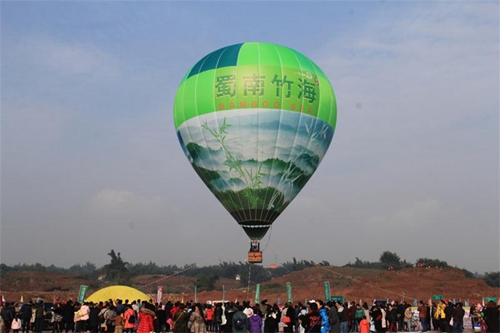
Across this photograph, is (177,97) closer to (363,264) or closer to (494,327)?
(494,327)

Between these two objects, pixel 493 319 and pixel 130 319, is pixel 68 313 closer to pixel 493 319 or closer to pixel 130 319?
pixel 130 319

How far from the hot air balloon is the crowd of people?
9216 mm

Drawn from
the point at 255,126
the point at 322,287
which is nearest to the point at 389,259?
the point at 322,287

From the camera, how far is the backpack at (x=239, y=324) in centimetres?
1875

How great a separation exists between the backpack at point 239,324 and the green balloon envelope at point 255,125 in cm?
1730

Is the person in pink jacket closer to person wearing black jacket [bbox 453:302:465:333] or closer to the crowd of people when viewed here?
the crowd of people

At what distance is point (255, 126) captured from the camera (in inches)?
1375

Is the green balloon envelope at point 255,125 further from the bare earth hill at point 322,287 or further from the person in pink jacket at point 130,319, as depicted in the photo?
the bare earth hill at point 322,287

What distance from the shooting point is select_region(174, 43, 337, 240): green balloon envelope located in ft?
115

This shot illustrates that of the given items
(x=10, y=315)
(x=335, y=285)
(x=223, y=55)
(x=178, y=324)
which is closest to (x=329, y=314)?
(x=178, y=324)

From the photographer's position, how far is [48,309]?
91.4 feet

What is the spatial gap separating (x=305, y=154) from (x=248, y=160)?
3.49 m

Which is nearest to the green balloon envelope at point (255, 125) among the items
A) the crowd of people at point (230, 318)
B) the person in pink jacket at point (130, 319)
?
the crowd of people at point (230, 318)

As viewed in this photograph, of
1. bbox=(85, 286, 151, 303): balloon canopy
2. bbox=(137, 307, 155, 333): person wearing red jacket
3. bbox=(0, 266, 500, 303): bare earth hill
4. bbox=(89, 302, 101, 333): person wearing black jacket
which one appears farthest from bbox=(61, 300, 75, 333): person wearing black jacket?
bbox=(0, 266, 500, 303): bare earth hill
